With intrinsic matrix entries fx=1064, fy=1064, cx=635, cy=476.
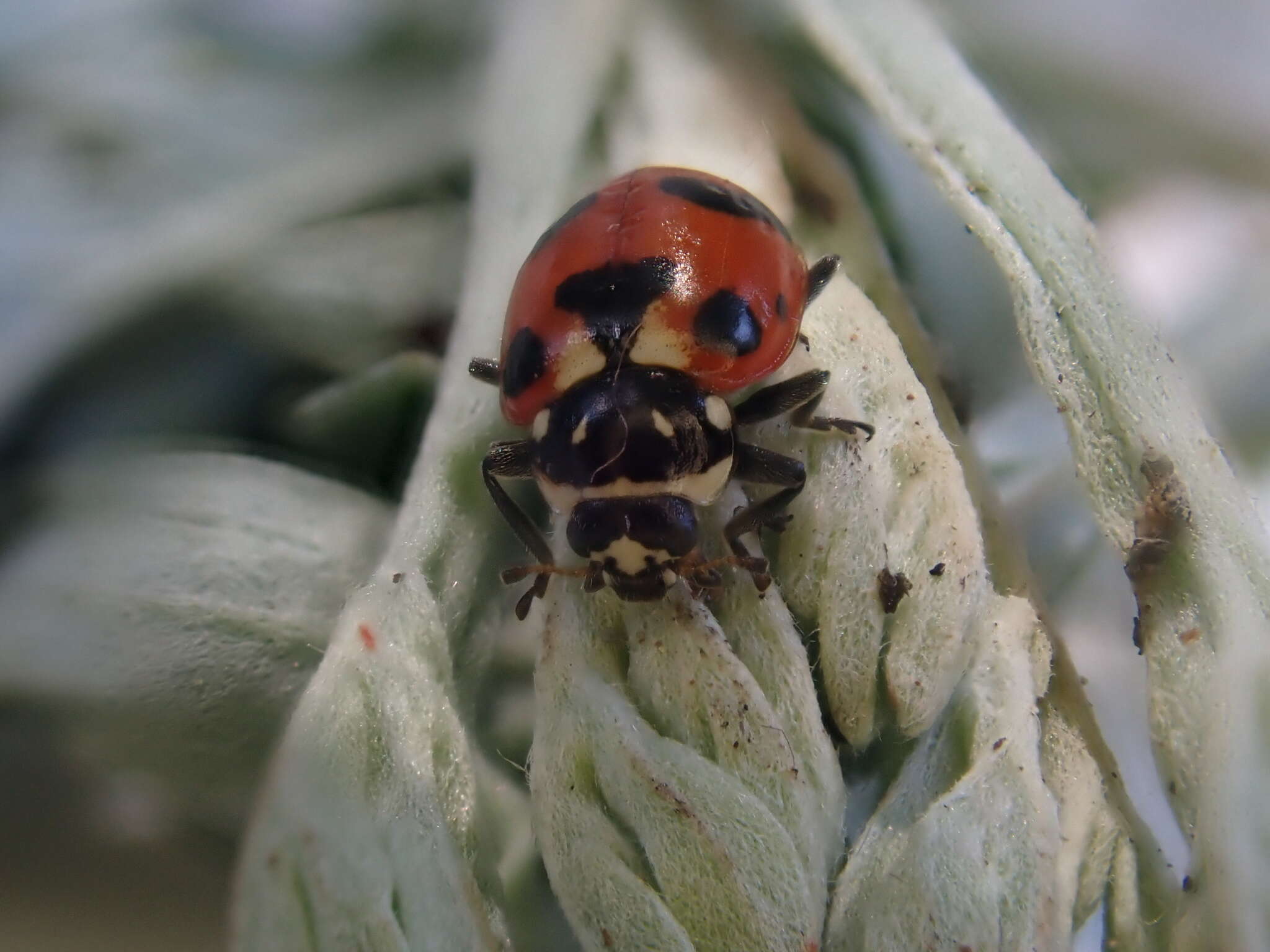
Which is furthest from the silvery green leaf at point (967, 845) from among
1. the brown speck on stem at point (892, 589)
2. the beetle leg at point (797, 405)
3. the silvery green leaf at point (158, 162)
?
the silvery green leaf at point (158, 162)

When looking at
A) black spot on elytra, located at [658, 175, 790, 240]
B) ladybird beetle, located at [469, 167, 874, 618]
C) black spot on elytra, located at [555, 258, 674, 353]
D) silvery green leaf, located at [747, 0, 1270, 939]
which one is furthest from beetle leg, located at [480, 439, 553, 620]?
silvery green leaf, located at [747, 0, 1270, 939]

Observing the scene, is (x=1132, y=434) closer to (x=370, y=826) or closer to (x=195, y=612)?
(x=370, y=826)

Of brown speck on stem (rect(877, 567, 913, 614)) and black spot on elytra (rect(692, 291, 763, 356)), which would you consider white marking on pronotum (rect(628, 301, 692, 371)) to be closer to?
black spot on elytra (rect(692, 291, 763, 356))

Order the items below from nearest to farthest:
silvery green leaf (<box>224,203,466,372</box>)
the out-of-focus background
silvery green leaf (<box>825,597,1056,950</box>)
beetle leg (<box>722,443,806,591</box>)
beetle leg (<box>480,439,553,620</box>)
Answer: silvery green leaf (<box>825,597,1056,950</box>) → beetle leg (<box>722,443,806,591</box>) → beetle leg (<box>480,439,553,620</box>) → the out-of-focus background → silvery green leaf (<box>224,203,466,372</box>)

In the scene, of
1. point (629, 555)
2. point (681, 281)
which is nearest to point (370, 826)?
point (629, 555)

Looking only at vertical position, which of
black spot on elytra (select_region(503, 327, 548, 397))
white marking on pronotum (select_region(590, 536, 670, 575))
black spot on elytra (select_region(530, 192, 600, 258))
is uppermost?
black spot on elytra (select_region(530, 192, 600, 258))

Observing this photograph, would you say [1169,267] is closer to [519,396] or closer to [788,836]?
[519,396]

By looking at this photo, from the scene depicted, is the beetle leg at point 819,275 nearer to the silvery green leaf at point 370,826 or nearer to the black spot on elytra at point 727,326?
the black spot on elytra at point 727,326

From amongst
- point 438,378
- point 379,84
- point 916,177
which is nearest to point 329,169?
point 379,84
